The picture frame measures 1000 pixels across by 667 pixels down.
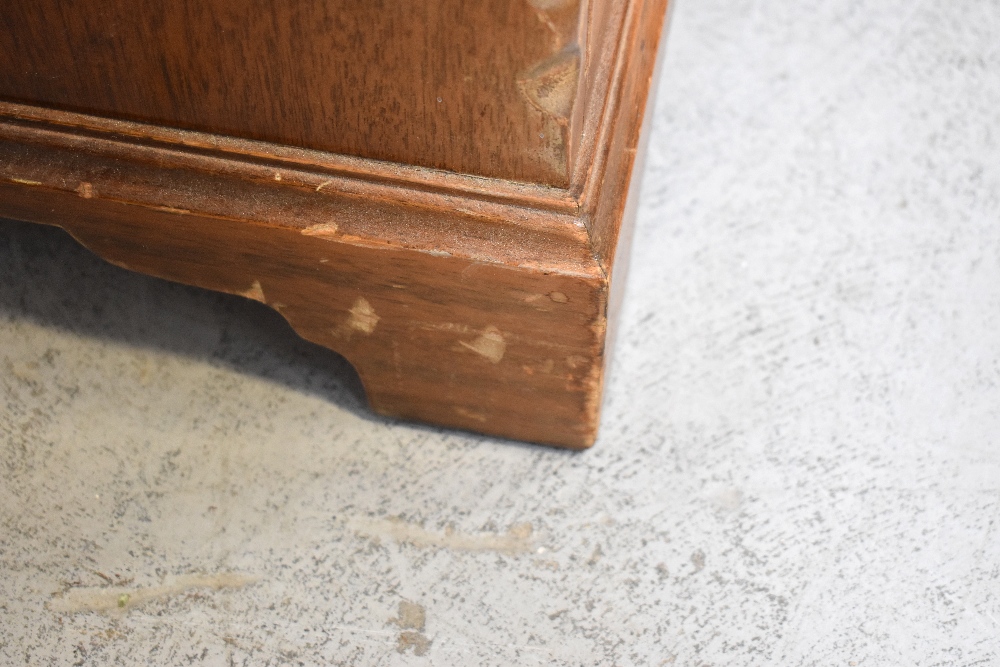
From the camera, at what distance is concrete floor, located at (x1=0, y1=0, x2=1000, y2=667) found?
0.90 meters

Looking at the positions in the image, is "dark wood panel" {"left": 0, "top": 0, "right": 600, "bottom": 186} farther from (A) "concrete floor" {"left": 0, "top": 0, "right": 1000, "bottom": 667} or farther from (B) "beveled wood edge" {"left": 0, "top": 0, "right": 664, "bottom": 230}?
(A) "concrete floor" {"left": 0, "top": 0, "right": 1000, "bottom": 667}

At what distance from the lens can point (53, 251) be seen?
117cm

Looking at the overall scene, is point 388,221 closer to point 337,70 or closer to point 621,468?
point 337,70

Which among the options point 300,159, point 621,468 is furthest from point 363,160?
point 621,468

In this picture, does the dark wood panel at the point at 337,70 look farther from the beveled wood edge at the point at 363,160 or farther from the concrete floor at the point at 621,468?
the concrete floor at the point at 621,468

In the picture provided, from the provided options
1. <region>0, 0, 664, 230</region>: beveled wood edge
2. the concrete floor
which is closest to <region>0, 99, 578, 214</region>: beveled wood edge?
<region>0, 0, 664, 230</region>: beveled wood edge

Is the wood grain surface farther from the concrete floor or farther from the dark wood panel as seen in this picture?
the concrete floor

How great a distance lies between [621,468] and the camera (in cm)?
101

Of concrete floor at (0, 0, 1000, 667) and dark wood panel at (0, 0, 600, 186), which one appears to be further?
concrete floor at (0, 0, 1000, 667)

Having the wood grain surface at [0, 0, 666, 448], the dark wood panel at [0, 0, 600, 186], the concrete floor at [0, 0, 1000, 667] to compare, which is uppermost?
the dark wood panel at [0, 0, 600, 186]

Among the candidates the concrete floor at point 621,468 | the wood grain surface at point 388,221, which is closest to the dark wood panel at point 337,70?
the wood grain surface at point 388,221

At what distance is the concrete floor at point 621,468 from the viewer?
900 millimetres

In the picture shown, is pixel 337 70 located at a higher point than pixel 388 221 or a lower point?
higher

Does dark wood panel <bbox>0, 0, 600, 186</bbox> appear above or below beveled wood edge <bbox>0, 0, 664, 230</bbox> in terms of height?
above
